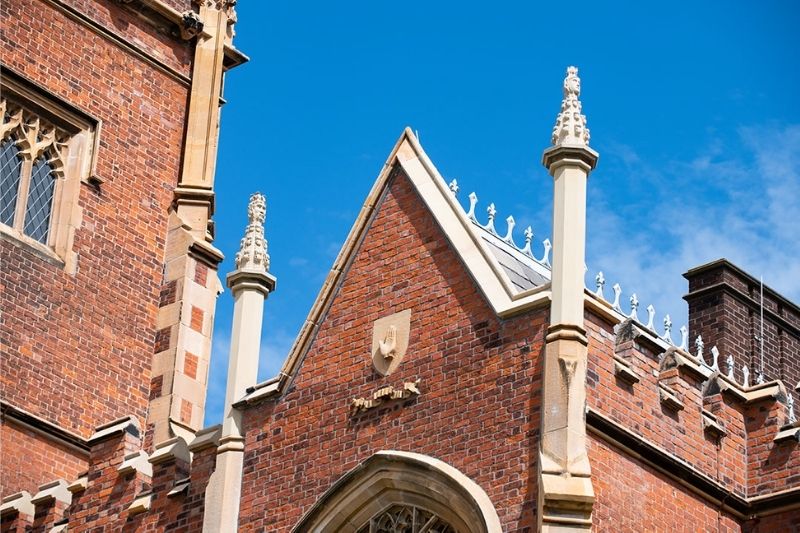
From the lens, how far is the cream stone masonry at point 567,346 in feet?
66.2

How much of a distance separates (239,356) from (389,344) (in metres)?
2.32

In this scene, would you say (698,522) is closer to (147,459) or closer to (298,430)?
(298,430)

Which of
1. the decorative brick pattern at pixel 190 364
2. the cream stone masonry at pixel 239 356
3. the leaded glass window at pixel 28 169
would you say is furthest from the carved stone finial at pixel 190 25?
the cream stone masonry at pixel 239 356

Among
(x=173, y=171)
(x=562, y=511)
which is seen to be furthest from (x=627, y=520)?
(x=173, y=171)

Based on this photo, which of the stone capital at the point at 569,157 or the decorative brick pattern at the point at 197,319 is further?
the decorative brick pattern at the point at 197,319

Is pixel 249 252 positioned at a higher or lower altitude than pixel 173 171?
lower

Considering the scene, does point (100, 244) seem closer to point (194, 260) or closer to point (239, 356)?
point (194, 260)

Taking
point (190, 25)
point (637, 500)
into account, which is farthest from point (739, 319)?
point (190, 25)

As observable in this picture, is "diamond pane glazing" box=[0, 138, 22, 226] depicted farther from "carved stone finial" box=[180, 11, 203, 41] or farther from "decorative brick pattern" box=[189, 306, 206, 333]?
"carved stone finial" box=[180, 11, 203, 41]

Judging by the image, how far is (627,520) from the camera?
21078mm

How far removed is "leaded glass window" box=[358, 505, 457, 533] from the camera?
71.1 feet

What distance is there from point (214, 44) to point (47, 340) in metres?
6.36

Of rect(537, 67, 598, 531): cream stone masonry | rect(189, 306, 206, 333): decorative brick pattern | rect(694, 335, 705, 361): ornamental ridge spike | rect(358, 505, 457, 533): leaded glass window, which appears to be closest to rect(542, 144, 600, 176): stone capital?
rect(537, 67, 598, 531): cream stone masonry

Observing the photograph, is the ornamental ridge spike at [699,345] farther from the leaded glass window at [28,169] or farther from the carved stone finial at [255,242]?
the leaded glass window at [28,169]
